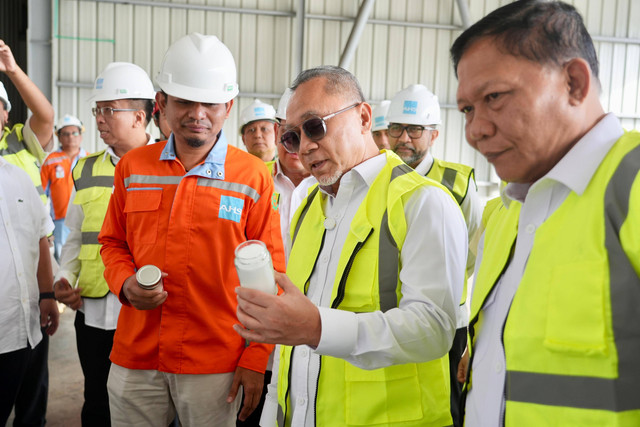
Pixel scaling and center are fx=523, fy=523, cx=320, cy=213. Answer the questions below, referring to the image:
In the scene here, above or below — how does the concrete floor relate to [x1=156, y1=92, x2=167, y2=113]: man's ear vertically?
below

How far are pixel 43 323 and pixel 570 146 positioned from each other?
2996 mm

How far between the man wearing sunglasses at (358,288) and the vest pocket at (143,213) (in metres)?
0.69

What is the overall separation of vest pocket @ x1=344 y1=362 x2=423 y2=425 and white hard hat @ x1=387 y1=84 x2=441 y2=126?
3.20 m

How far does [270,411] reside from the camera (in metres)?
1.83

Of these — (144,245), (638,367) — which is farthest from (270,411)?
(638,367)

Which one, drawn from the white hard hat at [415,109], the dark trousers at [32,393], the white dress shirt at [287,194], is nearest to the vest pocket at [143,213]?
the white dress shirt at [287,194]

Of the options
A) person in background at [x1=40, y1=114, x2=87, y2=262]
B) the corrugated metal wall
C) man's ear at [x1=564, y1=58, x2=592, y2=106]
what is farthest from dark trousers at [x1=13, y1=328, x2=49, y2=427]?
the corrugated metal wall

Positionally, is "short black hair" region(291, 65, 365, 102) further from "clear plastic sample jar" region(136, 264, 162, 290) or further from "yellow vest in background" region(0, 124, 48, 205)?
"yellow vest in background" region(0, 124, 48, 205)

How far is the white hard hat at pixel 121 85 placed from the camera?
317cm

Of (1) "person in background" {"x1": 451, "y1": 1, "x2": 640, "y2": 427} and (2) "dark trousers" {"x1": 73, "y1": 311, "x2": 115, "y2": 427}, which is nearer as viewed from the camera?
(1) "person in background" {"x1": 451, "y1": 1, "x2": 640, "y2": 427}

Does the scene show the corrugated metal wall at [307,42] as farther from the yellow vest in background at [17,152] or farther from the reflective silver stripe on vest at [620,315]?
the reflective silver stripe on vest at [620,315]

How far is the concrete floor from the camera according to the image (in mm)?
3964

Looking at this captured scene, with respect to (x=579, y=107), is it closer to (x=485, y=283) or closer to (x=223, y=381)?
(x=485, y=283)

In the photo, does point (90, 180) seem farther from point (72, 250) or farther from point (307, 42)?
point (307, 42)
